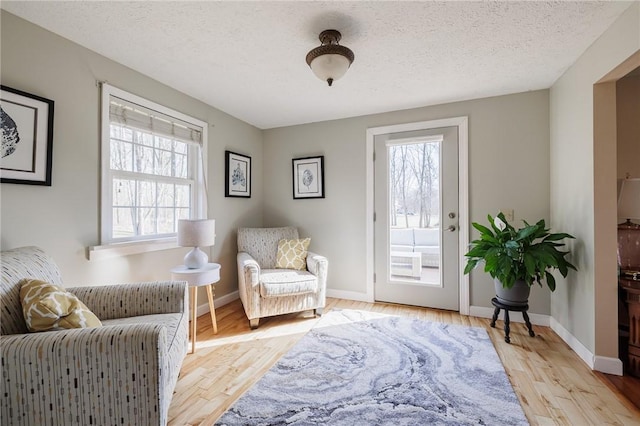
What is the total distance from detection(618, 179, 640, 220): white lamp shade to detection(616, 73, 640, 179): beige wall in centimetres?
39

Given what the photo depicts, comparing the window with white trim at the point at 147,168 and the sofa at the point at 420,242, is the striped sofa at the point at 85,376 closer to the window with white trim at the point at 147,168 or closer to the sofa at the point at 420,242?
the window with white trim at the point at 147,168

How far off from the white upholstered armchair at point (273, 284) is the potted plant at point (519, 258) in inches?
56.8

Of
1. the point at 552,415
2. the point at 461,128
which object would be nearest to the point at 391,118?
the point at 461,128

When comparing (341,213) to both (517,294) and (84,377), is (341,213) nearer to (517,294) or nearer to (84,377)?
(517,294)

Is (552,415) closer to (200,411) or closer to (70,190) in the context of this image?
(200,411)

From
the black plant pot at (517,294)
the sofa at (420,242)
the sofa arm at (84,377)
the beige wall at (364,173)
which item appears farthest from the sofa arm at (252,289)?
the black plant pot at (517,294)

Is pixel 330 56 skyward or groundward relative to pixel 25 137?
skyward

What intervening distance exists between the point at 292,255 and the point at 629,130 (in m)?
3.16

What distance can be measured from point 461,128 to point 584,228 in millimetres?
1431

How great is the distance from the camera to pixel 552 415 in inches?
60.2

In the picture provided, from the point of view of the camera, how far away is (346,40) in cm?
191

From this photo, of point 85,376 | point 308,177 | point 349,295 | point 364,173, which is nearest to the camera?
point 85,376

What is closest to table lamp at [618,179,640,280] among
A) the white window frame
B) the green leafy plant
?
Answer: the green leafy plant

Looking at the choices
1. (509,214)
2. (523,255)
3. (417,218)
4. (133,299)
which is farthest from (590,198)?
(133,299)
